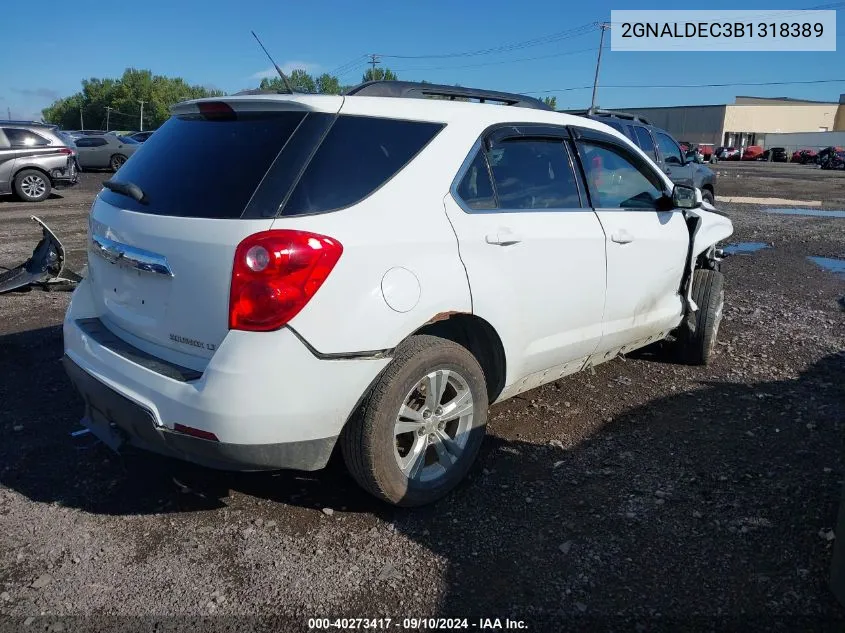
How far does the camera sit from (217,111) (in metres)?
3.01

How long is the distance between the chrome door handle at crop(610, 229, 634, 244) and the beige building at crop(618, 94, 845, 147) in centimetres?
8297

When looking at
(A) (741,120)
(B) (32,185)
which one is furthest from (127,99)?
(B) (32,185)

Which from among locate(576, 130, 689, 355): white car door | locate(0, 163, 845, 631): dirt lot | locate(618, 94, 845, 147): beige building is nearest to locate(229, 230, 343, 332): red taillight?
locate(0, 163, 845, 631): dirt lot

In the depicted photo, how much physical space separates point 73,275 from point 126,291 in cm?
501

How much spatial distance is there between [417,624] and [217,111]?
90.0 inches

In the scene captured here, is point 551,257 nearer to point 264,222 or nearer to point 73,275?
point 264,222

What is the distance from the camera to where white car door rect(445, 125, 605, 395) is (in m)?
3.11

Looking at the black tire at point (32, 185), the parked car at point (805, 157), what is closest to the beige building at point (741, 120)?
the parked car at point (805, 157)

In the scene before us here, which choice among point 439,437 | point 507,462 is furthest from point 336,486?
point 507,462

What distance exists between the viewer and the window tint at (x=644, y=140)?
11.3 m

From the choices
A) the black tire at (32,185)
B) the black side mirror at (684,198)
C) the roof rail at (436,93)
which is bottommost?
the black tire at (32,185)

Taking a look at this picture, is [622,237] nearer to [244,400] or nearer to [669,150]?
[244,400]

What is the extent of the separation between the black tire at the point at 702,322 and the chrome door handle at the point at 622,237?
1249mm

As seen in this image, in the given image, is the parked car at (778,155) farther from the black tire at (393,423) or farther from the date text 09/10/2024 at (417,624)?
the date text 09/10/2024 at (417,624)
